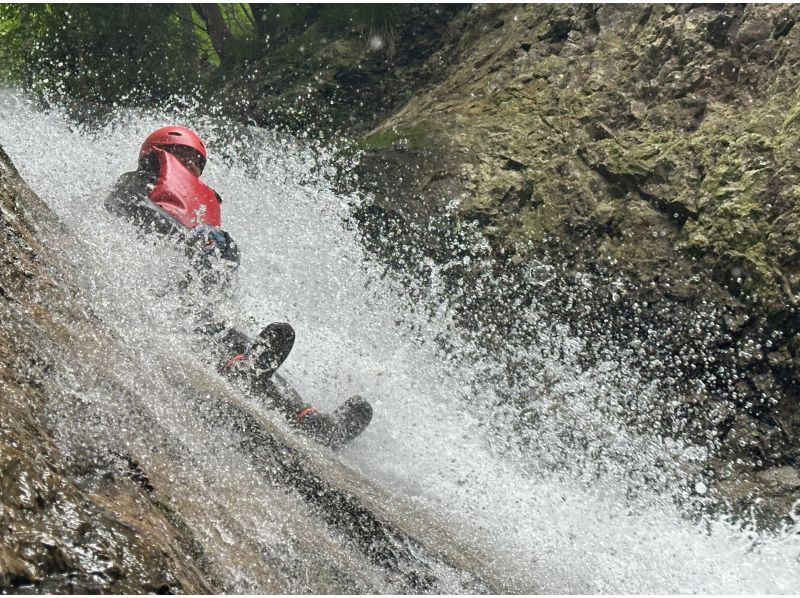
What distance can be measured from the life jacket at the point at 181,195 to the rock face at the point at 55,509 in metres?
2.81

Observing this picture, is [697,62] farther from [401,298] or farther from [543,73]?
[401,298]

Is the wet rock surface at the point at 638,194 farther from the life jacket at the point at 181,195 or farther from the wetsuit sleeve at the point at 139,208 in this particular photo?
the wetsuit sleeve at the point at 139,208

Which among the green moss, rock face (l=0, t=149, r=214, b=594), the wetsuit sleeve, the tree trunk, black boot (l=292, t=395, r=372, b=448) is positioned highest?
the tree trunk

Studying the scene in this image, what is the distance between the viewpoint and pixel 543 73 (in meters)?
9.07

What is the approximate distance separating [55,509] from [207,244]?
13.6 feet

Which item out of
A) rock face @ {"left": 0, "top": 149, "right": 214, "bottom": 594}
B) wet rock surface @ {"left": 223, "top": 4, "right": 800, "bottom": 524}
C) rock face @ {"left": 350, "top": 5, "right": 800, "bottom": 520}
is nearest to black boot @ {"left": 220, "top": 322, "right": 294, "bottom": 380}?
rock face @ {"left": 0, "top": 149, "right": 214, "bottom": 594}

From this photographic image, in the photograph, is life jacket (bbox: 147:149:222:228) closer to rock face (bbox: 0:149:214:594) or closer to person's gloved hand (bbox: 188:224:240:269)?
person's gloved hand (bbox: 188:224:240:269)

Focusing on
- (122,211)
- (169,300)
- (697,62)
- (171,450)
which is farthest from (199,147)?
(697,62)

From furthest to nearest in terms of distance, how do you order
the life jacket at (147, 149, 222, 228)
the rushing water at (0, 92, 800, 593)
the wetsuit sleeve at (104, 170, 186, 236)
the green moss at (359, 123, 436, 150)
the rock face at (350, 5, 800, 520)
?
1. the green moss at (359, 123, 436, 150)
2. the rock face at (350, 5, 800, 520)
3. the life jacket at (147, 149, 222, 228)
4. the wetsuit sleeve at (104, 170, 186, 236)
5. the rushing water at (0, 92, 800, 593)

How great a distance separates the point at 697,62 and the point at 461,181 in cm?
269

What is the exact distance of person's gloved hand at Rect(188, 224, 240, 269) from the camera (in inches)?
229

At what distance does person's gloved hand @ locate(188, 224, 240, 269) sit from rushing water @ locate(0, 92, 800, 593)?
9.1 inches

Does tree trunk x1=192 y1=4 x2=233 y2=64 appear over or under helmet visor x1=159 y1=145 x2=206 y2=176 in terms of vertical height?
over

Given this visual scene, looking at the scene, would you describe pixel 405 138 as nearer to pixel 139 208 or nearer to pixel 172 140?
pixel 172 140
